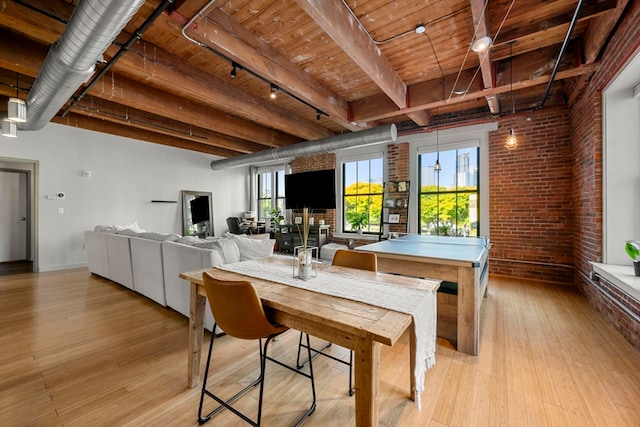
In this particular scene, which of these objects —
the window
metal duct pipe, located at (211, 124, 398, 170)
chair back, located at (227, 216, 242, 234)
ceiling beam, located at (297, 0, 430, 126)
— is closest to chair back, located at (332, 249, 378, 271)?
ceiling beam, located at (297, 0, 430, 126)

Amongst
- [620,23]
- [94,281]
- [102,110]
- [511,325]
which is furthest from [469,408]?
[102,110]

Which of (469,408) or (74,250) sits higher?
(74,250)

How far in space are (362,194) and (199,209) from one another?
4674mm

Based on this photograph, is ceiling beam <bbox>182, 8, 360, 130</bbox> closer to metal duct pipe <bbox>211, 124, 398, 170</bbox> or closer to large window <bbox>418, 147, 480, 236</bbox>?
metal duct pipe <bbox>211, 124, 398, 170</bbox>

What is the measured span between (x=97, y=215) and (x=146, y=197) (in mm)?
1056

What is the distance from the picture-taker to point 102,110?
4551mm

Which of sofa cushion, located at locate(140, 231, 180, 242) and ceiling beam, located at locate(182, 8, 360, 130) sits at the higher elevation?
ceiling beam, located at locate(182, 8, 360, 130)

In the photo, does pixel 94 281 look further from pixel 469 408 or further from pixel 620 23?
pixel 620 23

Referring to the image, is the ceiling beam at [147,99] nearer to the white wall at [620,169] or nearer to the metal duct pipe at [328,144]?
the metal duct pipe at [328,144]

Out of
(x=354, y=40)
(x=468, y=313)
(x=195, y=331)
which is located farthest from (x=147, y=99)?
(x=468, y=313)

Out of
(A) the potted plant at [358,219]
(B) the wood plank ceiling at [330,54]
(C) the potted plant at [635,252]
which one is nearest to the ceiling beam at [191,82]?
(B) the wood plank ceiling at [330,54]

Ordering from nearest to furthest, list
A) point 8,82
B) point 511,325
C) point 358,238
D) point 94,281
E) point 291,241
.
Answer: point 511,325 → point 8,82 → point 94,281 → point 358,238 → point 291,241

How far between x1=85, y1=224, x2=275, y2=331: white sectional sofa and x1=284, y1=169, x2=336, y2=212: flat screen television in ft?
12.1

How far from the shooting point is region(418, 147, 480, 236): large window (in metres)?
5.04
